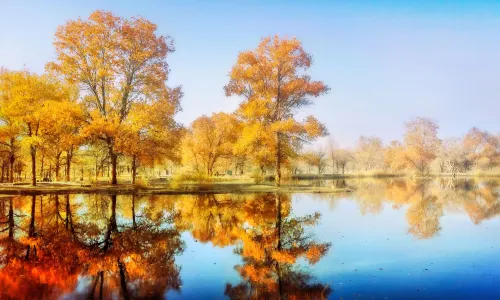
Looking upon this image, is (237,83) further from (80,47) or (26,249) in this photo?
(26,249)

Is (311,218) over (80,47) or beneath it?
beneath

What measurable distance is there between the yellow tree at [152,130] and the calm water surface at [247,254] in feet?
38.9

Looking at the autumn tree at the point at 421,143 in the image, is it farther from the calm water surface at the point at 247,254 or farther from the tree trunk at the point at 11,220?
the tree trunk at the point at 11,220

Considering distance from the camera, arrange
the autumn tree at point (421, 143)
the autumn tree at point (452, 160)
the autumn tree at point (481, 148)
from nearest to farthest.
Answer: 1. the autumn tree at point (421, 143)
2. the autumn tree at point (452, 160)
3. the autumn tree at point (481, 148)

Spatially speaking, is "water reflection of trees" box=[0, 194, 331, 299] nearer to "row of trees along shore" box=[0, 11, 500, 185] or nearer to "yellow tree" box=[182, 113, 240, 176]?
"row of trees along shore" box=[0, 11, 500, 185]

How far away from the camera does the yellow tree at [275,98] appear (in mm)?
37000

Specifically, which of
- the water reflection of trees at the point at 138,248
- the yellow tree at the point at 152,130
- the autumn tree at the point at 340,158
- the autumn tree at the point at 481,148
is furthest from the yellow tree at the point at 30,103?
the autumn tree at the point at 481,148

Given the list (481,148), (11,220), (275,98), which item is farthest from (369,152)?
(11,220)

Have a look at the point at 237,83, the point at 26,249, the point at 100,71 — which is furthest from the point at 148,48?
the point at 26,249

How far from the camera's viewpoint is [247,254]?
1222cm

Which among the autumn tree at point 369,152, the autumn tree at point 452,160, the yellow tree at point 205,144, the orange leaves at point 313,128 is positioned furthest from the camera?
the autumn tree at point 369,152

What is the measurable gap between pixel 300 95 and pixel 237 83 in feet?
21.2

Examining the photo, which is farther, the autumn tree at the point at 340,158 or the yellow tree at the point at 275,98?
the autumn tree at the point at 340,158

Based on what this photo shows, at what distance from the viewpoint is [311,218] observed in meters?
19.6
